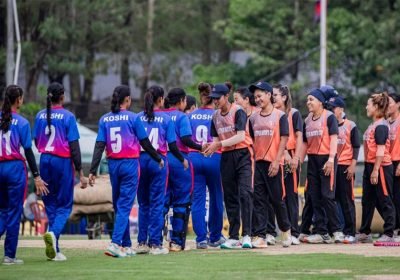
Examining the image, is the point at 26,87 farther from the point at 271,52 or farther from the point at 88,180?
the point at 88,180

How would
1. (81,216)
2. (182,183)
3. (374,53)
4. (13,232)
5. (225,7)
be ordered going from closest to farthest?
1. (13,232)
2. (182,183)
3. (81,216)
4. (374,53)
5. (225,7)

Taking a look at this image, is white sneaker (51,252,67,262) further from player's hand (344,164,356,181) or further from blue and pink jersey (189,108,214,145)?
player's hand (344,164,356,181)

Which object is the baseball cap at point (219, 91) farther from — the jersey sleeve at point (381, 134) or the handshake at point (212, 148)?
the jersey sleeve at point (381, 134)

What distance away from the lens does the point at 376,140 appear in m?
20.5

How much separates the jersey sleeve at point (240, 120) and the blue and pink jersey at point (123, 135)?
1.69 metres

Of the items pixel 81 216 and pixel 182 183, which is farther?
pixel 81 216

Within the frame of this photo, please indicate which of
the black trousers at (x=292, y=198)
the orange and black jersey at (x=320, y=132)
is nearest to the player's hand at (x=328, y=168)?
the orange and black jersey at (x=320, y=132)

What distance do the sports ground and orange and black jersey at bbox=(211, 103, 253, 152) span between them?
63.8 inches

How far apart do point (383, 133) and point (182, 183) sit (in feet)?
12.2

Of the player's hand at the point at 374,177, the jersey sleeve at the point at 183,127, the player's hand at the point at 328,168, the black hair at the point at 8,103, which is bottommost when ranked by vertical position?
the player's hand at the point at 374,177

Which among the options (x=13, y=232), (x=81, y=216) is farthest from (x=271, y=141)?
(x=81, y=216)

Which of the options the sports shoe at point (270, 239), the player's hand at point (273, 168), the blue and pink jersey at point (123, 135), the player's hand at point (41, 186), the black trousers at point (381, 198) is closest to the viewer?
the player's hand at point (41, 186)

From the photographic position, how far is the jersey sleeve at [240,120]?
A: 18.7 m

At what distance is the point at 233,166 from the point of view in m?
19.0
